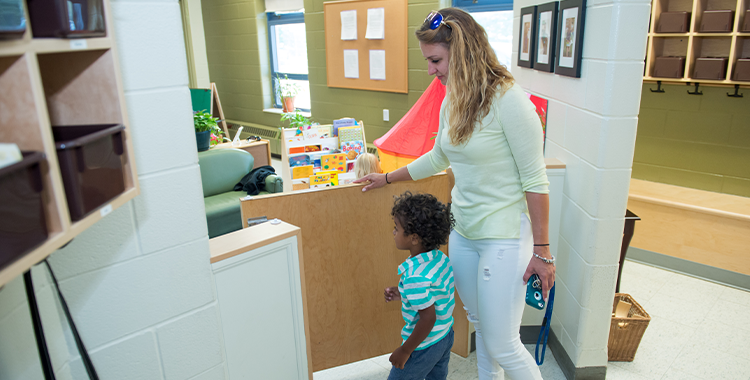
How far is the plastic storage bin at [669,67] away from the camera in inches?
127

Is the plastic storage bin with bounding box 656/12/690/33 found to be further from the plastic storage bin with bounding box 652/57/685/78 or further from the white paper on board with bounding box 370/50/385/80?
the white paper on board with bounding box 370/50/385/80

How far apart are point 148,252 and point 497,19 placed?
3.99 meters

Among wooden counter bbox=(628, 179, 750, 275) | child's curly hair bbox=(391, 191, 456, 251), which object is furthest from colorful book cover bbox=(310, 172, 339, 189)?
wooden counter bbox=(628, 179, 750, 275)

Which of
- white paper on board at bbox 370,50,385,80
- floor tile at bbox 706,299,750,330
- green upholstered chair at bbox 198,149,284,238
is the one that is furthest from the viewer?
white paper on board at bbox 370,50,385,80

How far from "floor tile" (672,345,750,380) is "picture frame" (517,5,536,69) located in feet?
5.50

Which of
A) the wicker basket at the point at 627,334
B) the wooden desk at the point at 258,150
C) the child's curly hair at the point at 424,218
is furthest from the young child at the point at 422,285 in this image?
the wooden desk at the point at 258,150

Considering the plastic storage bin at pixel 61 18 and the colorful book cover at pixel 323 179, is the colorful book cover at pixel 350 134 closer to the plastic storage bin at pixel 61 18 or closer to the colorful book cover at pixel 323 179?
the colorful book cover at pixel 323 179

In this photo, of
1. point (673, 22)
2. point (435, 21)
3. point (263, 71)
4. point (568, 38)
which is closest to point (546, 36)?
point (568, 38)

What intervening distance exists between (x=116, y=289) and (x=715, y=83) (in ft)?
11.7

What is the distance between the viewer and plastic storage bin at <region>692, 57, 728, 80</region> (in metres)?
3.02

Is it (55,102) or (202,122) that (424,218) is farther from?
(202,122)

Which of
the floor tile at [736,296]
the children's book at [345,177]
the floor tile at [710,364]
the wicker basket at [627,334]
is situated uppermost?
the children's book at [345,177]

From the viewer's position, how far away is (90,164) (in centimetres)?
75

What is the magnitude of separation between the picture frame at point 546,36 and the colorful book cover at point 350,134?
1.51 m
